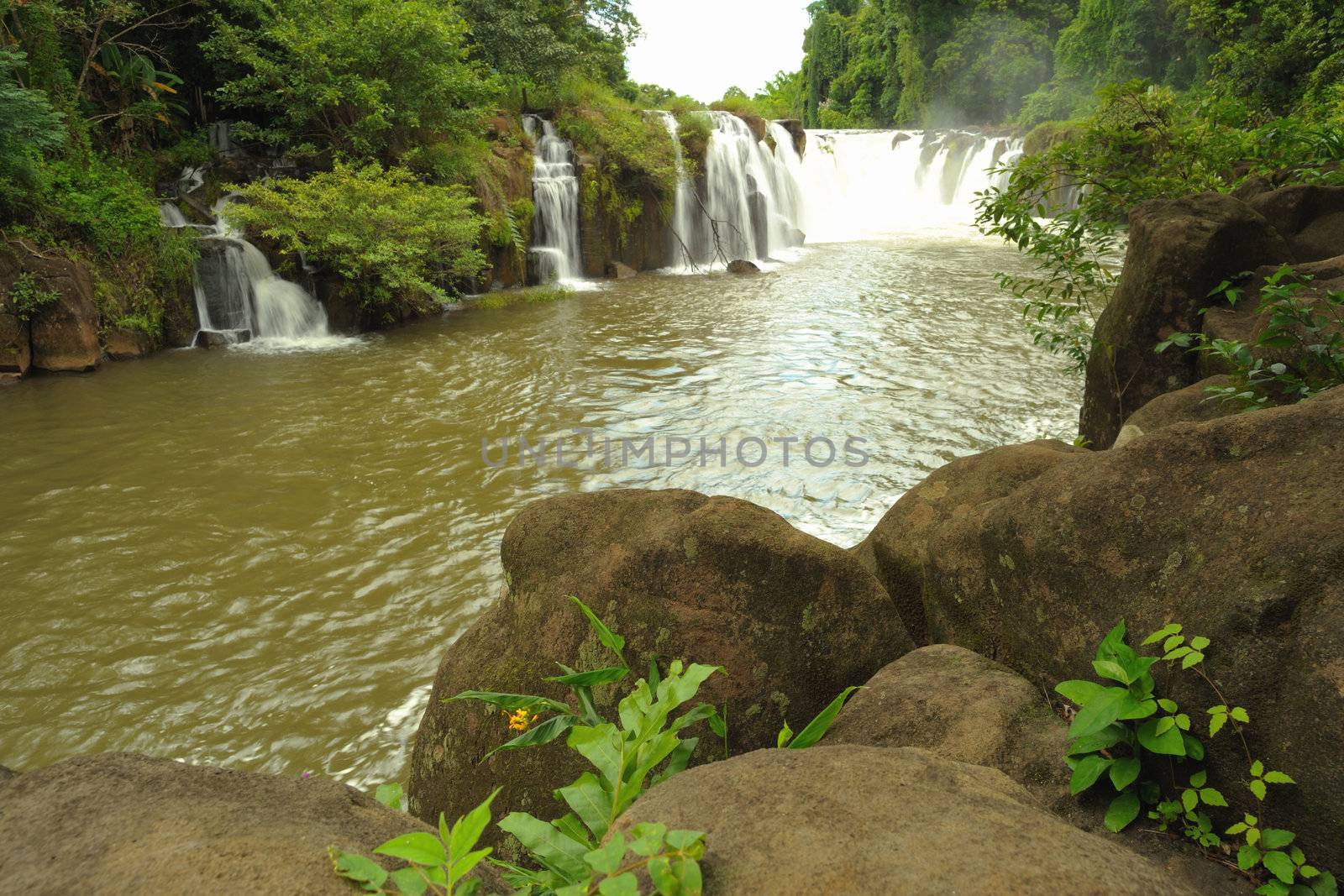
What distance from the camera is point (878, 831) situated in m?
1.21

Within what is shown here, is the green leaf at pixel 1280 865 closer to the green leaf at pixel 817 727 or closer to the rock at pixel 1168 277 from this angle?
the green leaf at pixel 817 727

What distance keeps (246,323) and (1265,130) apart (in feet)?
40.0

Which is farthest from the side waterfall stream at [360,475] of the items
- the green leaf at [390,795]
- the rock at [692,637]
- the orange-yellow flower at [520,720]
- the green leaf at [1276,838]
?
the green leaf at [1276,838]

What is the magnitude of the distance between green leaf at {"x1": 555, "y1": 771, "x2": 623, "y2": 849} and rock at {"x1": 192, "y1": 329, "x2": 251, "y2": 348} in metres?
11.9

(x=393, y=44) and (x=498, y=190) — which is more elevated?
(x=393, y=44)

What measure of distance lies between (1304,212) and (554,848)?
6.10 m

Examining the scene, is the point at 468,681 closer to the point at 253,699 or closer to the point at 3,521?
the point at 253,699

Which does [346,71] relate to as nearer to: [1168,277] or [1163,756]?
[1168,277]

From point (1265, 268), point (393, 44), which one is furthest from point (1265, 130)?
point (393, 44)

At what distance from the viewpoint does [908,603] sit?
3.26 meters

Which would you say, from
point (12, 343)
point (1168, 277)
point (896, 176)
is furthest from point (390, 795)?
point (896, 176)

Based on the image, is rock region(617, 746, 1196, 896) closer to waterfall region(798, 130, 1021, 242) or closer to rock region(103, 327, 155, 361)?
rock region(103, 327, 155, 361)

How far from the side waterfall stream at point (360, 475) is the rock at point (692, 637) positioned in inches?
50.6

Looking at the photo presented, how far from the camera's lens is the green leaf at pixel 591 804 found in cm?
140
